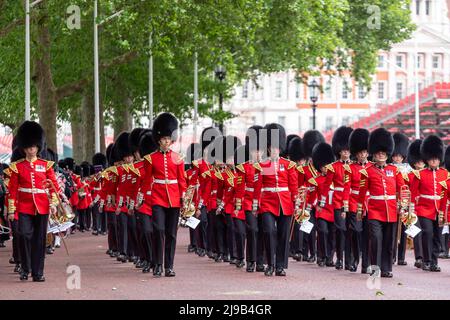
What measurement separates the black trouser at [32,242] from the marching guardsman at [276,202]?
8.44 feet

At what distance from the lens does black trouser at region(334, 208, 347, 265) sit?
59.7ft

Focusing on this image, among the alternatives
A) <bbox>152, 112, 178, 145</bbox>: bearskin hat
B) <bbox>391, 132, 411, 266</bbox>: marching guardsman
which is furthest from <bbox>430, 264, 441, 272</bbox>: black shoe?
<bbox>152, 112, 178, 145</bbox>: bearskin hat

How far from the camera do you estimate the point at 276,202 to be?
55.5ft

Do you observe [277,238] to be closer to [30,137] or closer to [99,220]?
[30,137]

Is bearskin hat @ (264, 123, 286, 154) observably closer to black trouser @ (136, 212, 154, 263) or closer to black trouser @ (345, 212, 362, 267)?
black trouser @ (345, 212, 362, 267)

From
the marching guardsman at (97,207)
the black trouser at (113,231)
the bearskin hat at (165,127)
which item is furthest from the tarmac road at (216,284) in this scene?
the marching guardsman at (97,207)

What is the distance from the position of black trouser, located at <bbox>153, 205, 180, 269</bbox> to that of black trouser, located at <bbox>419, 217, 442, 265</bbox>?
3.21 meters

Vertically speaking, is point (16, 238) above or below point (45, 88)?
below

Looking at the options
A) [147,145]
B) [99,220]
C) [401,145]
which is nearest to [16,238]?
[147,145]

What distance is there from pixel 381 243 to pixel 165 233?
2537mm

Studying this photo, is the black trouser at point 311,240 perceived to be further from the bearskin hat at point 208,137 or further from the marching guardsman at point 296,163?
the bearskin hat at point 208,137
